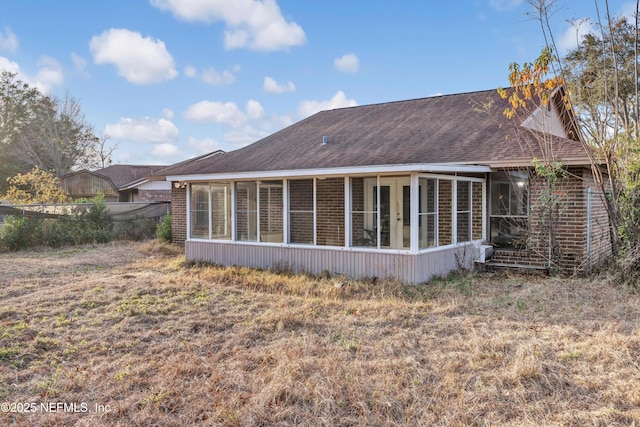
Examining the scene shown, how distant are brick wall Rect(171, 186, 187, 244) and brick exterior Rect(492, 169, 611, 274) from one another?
10276 millimetres

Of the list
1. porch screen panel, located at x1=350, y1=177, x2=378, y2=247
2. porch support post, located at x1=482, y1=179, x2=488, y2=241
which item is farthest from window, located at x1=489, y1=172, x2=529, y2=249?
→ porch screen panel, located at x1=350, y1=177, x2=378, y2=247

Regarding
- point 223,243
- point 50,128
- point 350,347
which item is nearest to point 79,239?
point 223,243

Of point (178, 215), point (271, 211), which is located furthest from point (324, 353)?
point (178, 215)

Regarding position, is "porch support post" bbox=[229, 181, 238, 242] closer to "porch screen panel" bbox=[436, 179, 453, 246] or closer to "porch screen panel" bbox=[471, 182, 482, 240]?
"porch screen panel" bbox=[436, 179, 453, 246]

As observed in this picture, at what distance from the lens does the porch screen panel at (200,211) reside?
12.0 metres

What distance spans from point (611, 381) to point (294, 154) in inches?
357

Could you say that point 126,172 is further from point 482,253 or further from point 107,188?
point 482,253

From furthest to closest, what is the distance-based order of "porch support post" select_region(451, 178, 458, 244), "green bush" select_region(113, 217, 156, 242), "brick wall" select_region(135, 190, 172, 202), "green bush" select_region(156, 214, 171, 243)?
"brick wall" select_region(135, 190, 172, 202), "green bush" select_region(113, 217, 156, 242), "green bush" select_region(156, 214, 171, 243), "porch support post" select_region(451, 178, 458, 244)

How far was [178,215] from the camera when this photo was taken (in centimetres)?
1576

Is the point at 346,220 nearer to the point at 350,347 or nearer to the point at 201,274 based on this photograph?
the point at 201,274

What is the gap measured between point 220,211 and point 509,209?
266 inches

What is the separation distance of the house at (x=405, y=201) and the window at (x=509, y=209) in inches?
0.9

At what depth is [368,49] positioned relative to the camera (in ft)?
50.1

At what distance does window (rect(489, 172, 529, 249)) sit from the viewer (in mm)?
10234
